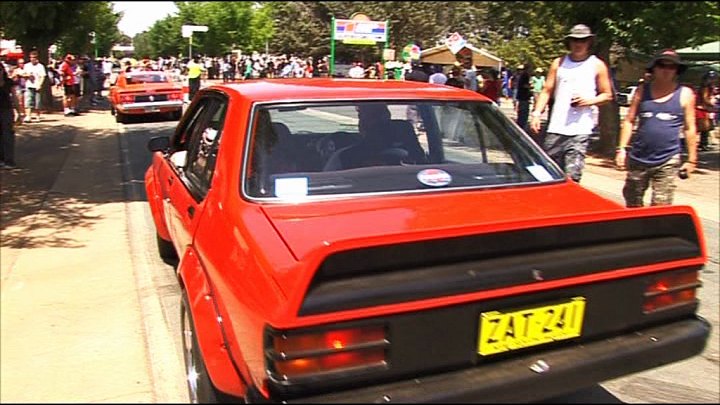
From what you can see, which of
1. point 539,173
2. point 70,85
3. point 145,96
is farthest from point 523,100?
point 70,85

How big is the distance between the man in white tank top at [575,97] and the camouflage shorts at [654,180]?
455mm

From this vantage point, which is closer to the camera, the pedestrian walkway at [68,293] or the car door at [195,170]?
the pedestrian walkway at [68,293]

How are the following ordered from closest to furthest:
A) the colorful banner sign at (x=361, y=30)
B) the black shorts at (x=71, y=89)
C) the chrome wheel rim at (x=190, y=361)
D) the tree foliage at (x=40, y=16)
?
the chrome wheel rim at (x=190, y=361) < the tree foliage at (x=40, y=16) < the black shorts at (x=71, y=89) < the colorful banner sign at (x=361, y=30)

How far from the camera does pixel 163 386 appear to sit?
287cm

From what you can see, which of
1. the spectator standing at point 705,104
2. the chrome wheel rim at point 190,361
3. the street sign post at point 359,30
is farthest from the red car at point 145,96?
the chrome wheel rim at point 190,361

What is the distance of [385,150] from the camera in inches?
129

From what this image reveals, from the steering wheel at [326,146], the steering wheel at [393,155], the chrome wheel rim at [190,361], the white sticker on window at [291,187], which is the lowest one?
the chrome wheel rim at [190,361]

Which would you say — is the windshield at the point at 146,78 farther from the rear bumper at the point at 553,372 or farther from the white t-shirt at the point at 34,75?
the rear bumper at the point at 553,372

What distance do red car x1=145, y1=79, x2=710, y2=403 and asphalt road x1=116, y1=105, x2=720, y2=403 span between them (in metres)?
0.40

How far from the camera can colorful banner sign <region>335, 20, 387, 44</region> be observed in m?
25.7

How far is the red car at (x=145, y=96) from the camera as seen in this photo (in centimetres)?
1670

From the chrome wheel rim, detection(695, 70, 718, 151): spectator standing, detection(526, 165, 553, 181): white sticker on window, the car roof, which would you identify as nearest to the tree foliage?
the car roof

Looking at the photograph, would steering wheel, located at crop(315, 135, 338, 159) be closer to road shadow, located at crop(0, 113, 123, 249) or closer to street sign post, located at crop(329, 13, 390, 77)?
road shadow, located at crop(0, 113, 123, 249)

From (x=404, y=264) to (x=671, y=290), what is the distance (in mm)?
1254
